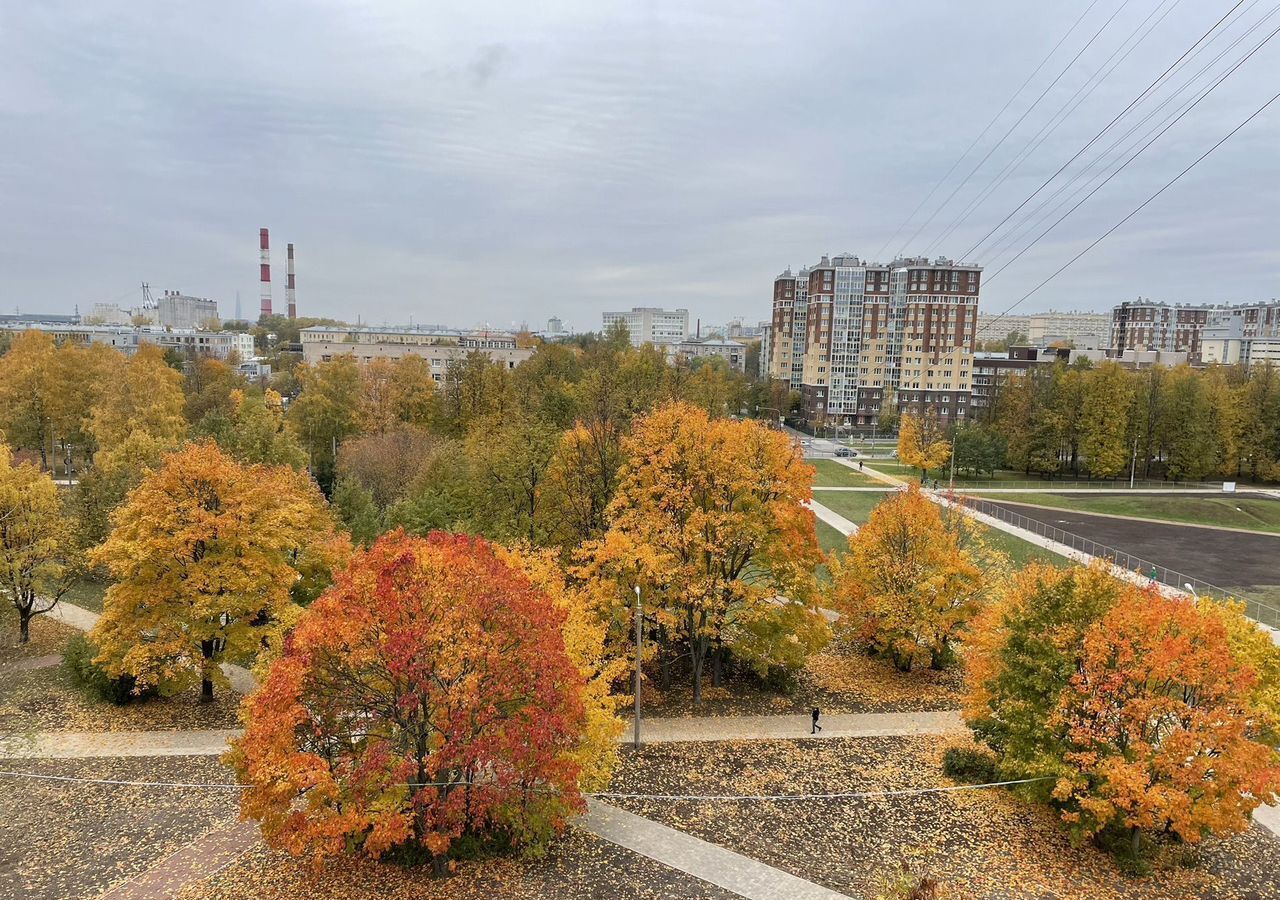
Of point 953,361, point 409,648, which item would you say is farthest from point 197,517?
point 953,361

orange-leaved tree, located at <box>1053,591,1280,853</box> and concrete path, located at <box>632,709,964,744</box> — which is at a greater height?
orange-leaved tree, located at <box>1053,591,1280,853</box>

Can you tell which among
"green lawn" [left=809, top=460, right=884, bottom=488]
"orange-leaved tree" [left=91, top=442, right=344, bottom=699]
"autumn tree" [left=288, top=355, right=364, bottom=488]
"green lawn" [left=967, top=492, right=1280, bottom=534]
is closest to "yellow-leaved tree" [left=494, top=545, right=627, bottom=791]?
"orange-leaved tree" [left=91, top=442, right=344, bottom=699]

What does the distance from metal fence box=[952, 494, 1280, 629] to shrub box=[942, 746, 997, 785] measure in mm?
12948

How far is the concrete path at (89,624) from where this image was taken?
2539 centimetres

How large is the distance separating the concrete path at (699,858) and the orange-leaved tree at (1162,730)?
585 cm

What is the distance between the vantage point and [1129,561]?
137ft

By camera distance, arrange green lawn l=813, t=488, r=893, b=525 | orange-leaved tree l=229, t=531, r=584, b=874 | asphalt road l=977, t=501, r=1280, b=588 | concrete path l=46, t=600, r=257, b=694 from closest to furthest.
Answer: orange-leaved tree l=229, t=531, r=584, b=874 → concrete path l=46, t=600, r=257, b=694 → asphalt road l=977, t=501, r=1280, b=588 → green lawn l=813, t=488, r=893, b=525

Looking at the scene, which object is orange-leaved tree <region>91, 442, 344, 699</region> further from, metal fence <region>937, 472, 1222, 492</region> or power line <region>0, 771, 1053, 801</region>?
metal fence <region>937, 472, 1222, 492</region>

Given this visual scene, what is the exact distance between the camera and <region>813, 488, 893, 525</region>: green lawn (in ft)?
170

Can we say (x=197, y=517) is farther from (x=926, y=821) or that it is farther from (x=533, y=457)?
(x=926, y=821)

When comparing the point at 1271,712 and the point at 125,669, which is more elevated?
the point at 1271,712

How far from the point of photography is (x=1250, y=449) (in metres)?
69.6

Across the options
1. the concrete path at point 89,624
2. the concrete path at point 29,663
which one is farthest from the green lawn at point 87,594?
the concrete path at point 29,663

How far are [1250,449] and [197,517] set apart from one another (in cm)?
8461
